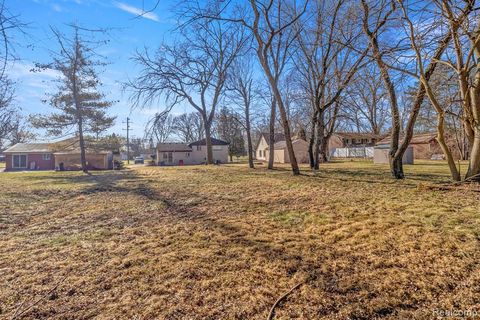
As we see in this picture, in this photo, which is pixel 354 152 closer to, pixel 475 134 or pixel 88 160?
pixel 475 134

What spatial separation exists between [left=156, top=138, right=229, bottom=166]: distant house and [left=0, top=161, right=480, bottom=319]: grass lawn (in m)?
27.5

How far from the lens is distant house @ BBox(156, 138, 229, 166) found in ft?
107

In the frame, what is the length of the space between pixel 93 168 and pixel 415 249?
93.6 feet

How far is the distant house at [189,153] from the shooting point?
107 feet

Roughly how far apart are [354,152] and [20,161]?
134ft

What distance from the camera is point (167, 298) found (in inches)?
87.4

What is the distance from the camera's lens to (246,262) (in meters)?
2.88

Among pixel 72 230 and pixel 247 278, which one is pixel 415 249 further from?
pixel 72 230

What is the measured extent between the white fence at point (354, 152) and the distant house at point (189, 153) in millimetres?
17229

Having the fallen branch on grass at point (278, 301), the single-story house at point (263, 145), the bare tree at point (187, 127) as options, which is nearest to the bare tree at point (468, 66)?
the fallen branch on grass at point (278, 301)

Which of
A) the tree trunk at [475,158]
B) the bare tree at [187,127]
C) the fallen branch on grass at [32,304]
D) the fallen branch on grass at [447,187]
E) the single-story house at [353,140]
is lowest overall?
the fallen branch on grass at [32,304]

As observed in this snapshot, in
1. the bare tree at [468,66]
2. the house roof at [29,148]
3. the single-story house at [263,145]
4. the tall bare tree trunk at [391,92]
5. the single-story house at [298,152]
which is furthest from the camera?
the single-story house at [263,145]

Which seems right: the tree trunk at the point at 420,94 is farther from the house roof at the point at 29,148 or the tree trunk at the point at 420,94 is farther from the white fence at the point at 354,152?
the house roof at the point at 29,148

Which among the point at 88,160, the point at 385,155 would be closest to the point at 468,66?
the point at 385,155
